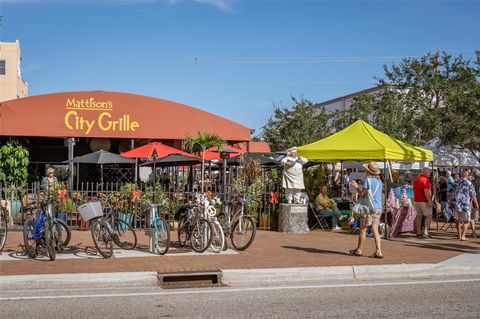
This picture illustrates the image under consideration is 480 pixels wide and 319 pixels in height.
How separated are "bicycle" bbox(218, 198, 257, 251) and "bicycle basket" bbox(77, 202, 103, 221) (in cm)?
257

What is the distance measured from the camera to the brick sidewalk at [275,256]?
906 centimetres

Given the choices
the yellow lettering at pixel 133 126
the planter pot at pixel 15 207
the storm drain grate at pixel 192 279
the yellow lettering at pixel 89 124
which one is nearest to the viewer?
the storm drain grate at pixel 192 279

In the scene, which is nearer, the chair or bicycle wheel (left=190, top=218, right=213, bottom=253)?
bicycle wheel (left=190, top=218, right=213, bottom=253)

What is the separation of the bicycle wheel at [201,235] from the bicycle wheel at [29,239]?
9.47ft

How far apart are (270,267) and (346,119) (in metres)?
30.2

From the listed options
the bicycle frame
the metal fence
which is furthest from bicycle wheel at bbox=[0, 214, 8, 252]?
the metal fence

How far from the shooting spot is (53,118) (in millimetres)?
21375

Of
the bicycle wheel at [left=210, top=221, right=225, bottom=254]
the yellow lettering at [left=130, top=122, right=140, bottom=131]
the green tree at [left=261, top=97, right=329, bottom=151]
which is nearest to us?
the bicycle wheel at [left=210, top=221, right=225, bottom=254]

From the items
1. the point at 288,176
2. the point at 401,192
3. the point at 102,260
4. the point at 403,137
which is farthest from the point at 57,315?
the point at 403,137

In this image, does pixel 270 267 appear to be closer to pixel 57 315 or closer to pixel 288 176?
pixel 57 315

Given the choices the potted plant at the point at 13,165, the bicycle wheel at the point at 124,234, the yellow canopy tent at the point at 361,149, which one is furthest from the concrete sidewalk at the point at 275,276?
the potted plant at the point at 13,165

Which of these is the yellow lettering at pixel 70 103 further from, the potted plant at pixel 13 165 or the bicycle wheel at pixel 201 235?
the bicycle wheel at pixel 201 235

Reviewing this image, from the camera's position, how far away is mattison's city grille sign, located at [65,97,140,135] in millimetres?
21562

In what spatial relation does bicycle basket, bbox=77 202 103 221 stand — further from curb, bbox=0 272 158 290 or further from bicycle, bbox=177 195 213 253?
curb, bbox=0 272 158 290
